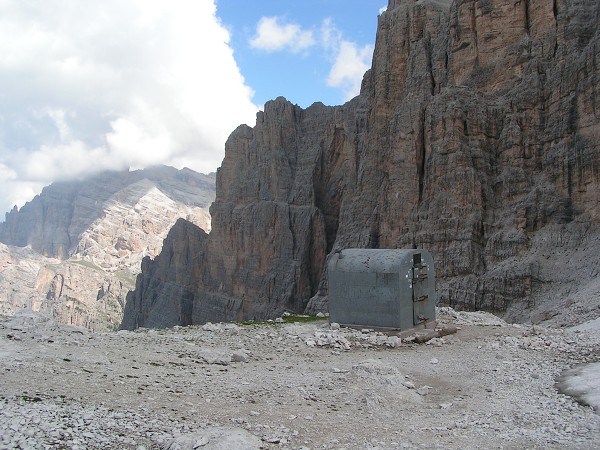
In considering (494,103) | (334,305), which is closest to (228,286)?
(494,103)

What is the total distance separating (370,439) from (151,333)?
1393cm

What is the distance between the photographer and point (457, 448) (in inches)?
418

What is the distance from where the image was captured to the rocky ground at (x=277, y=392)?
35.1 feet

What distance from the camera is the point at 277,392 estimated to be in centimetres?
1423

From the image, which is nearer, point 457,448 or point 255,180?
point 457,448

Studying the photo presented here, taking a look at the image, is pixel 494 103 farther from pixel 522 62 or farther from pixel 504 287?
pixel 504 287

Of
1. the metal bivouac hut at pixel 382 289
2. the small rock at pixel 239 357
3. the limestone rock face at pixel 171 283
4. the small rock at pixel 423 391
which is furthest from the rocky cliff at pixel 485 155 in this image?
the limestone rock face at pixel 171 283

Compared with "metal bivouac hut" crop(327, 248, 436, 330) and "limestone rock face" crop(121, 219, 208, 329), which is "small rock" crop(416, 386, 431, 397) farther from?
"limestone rock face" crop(121, 219, 208, 329)

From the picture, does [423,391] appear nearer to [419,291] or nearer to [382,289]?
[382,289]

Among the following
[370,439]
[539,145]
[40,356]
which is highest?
[539,145]

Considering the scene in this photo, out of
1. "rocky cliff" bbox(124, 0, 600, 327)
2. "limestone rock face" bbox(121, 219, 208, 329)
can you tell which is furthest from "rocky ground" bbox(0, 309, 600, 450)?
"limestone rock face" bbox(121, 219, 208, 329)

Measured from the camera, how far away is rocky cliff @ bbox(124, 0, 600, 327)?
4662cm

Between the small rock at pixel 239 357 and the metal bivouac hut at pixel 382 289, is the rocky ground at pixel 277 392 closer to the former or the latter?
the small rock at pixel 239 357

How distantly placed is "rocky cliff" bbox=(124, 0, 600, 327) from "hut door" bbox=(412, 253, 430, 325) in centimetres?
1212
